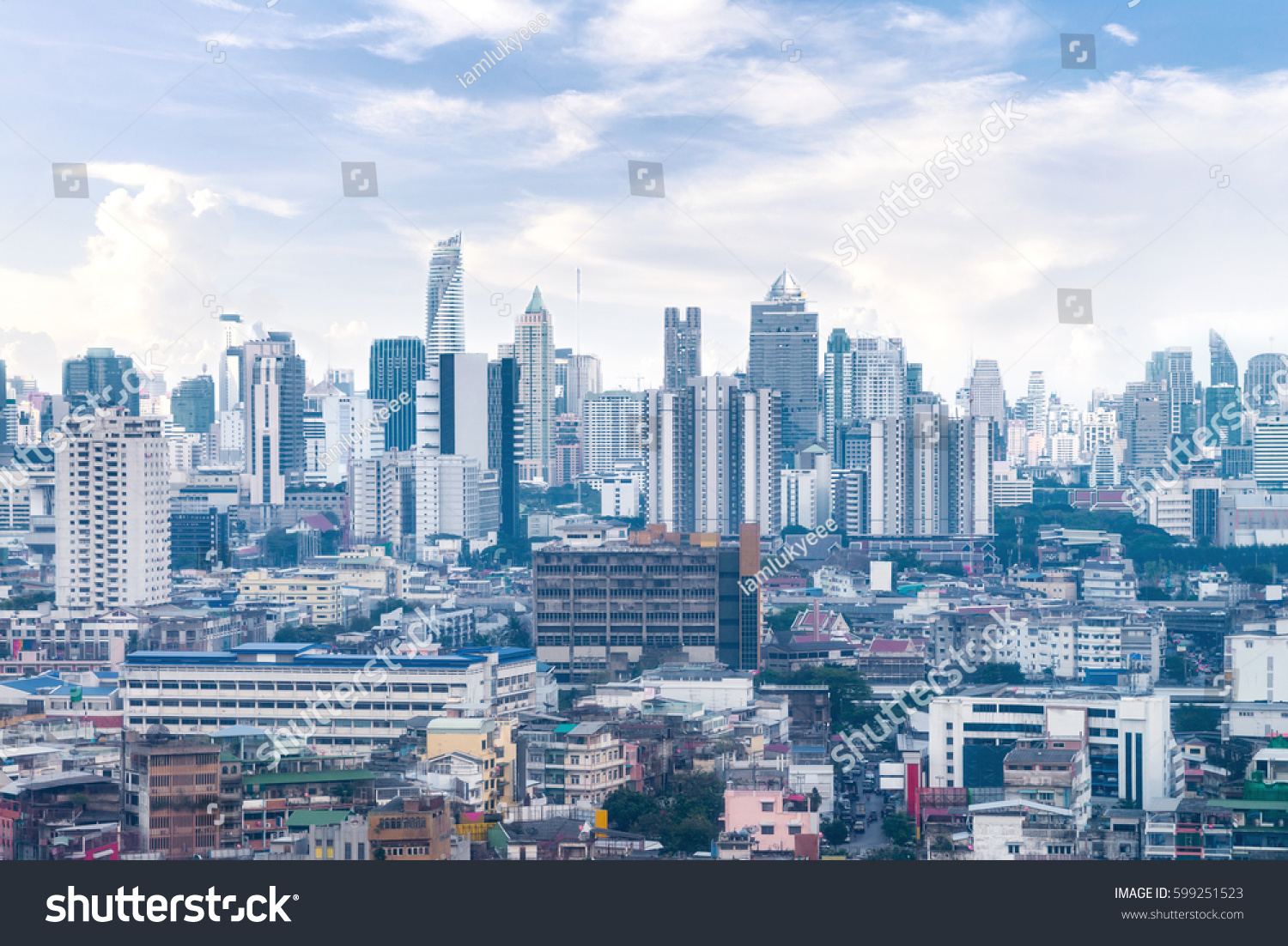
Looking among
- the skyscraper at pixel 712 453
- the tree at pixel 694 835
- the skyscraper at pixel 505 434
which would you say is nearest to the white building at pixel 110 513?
the skyscraper at pixel 712 453

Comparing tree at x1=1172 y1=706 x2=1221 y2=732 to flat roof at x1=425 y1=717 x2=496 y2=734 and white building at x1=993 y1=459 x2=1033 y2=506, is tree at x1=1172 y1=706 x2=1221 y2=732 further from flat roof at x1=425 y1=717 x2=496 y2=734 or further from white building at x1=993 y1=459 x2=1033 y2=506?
white building at x1=993 y1=459 x2=1033 y2=506

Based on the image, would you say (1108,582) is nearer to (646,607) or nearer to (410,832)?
(646,607)

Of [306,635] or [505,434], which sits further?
[505,434]

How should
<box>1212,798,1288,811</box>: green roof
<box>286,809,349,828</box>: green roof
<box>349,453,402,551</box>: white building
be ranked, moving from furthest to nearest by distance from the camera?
<box>349,453,402,551</box>: white building < <box>1212,798,1288,811</box>: green roof < <box>286,809,349,828</box>: green roof

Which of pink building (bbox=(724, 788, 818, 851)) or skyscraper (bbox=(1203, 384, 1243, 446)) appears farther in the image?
skyscraper (bbox=(1203, 384, 1243, 446))

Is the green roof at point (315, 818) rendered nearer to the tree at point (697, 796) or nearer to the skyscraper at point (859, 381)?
the tree at point (697, 796)

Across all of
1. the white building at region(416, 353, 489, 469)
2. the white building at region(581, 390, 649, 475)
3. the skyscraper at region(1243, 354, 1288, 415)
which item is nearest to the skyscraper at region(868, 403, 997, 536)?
the skyscraper at region(1243, 354, 1288, 415)

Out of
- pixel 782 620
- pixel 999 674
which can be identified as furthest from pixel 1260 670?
pixel 782 620
